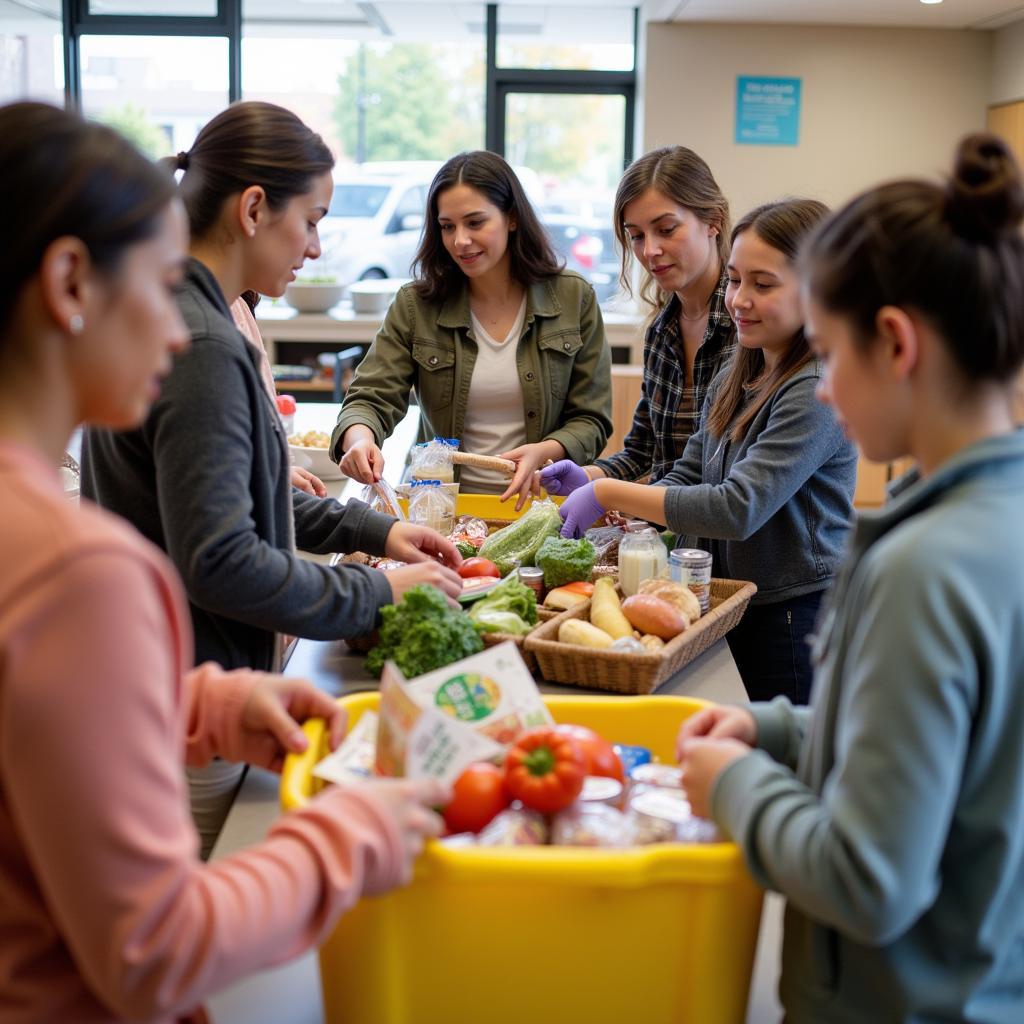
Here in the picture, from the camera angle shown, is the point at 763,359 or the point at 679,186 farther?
the point at 679,186

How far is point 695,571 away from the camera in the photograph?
178 centimetres

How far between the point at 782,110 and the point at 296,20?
275cm

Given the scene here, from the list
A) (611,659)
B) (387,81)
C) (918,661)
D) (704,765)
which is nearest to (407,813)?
(704,765)

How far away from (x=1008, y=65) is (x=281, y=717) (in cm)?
620

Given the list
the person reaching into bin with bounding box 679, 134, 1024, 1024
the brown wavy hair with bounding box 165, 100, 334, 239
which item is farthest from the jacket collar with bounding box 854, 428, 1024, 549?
the brown wavy hair with bounding box 165, 100, 334, 239

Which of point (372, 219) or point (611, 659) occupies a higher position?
point (372, 219)

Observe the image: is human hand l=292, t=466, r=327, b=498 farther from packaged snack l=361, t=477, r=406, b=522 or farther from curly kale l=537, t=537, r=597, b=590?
curly kale l=537, t=537, r=597, b=590

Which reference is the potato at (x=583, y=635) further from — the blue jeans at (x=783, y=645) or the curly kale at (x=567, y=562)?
the blue jeans at (x=783, y=645)

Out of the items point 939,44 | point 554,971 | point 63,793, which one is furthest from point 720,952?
point 939,44

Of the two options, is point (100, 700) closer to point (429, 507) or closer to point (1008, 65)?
point (429, 507)

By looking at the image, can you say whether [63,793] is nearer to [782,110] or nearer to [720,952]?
[720,952]

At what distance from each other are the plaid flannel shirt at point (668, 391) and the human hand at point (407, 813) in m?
1.78

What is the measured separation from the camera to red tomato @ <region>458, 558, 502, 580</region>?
188 centimetres

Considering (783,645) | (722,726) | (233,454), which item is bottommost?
(783,645)
